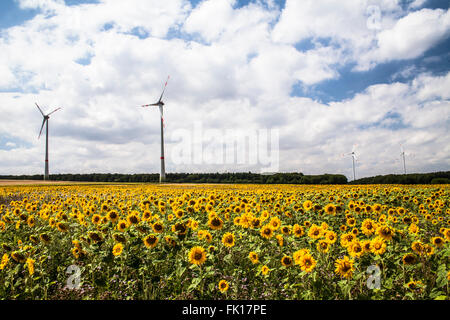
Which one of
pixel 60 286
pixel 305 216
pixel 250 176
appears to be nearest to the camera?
pixel 60 286

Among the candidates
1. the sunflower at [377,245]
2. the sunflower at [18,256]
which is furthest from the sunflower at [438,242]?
the sunflower at [18,256]

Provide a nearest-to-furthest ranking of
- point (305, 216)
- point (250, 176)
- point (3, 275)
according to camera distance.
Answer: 1. point (3, 275)
2. point (305, 216)
3. point (250, 176)

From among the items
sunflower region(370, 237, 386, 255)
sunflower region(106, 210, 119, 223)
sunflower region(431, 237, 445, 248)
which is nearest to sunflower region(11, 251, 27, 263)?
sunflower region(106, 210, 119, 223)

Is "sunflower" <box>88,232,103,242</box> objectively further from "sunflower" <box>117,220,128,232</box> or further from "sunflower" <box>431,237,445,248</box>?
"sunflower" <box>431,237,445,248</box>

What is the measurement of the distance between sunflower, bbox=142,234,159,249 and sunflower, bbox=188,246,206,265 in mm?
678

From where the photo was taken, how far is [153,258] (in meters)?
4.71

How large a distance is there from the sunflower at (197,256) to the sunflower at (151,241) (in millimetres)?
678

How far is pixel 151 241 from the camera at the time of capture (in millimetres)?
4621

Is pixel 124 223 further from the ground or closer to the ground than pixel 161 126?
closer to the ground

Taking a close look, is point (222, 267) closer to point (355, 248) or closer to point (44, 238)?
point (355, 248)

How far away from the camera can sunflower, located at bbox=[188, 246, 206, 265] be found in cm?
432
